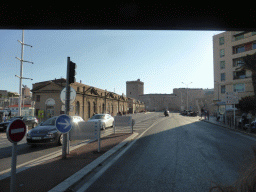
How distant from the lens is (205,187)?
13.9ft

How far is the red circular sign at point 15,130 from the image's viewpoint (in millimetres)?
3143

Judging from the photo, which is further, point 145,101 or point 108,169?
point 145,101

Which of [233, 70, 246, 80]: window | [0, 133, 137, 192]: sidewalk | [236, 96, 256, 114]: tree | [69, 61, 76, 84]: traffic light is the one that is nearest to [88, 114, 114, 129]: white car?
[69, 61, 76, 84]: traffic light

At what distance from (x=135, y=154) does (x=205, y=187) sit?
3.59m

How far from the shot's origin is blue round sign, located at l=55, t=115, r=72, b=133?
643cm

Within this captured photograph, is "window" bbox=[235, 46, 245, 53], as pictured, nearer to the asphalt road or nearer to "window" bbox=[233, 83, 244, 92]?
"window" bbox=[233, 83, 244, 92]

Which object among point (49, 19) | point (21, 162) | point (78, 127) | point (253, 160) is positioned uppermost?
point (49, 19)

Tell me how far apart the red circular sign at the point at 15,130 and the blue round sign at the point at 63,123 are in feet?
10.00

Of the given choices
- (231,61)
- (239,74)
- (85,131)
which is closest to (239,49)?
(231,61)

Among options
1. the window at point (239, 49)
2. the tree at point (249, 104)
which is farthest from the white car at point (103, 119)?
the window at point (239, 49)

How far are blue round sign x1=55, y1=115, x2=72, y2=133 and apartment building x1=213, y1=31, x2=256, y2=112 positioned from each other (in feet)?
124

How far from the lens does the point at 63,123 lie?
653cm

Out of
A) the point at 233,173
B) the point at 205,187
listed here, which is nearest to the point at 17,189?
the point at 205,187

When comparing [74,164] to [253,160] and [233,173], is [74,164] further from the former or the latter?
[253,160]
